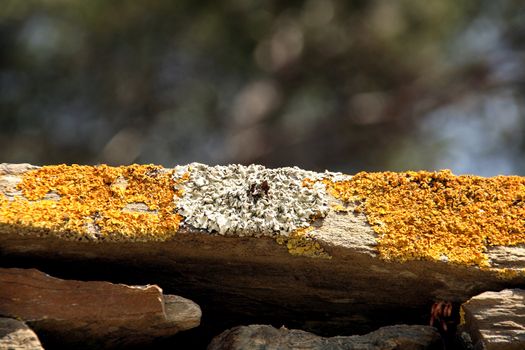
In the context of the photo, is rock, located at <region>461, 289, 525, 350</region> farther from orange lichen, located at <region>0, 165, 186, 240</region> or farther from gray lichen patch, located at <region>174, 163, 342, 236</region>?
orange lichen, located at <region>0, 165, 186, 240</region>

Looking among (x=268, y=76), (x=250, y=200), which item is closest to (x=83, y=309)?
(x=250, y=200)

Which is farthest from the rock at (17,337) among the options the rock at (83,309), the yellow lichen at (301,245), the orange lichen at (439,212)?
the orange lichen at (439,212)

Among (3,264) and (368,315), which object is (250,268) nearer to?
(368,315)

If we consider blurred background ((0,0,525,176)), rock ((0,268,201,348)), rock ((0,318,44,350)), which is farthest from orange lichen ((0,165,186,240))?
blurred background ((0,0,525,176))

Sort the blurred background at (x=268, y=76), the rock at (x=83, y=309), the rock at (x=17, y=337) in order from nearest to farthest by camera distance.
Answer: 1. the rock at (x=17, y=337)
2. the rock at (x=83, y=309)
3. the blurred background at (x=268, y=76)

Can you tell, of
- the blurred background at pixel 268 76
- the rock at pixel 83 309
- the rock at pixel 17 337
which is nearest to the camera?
the rock at pixel 17 337

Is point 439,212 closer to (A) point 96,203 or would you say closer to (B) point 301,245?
(B) point 301,245

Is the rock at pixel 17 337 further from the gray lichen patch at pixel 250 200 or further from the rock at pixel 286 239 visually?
the gray lichen patch at pixel 250 200
